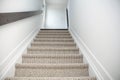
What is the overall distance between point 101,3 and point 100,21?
194 mm

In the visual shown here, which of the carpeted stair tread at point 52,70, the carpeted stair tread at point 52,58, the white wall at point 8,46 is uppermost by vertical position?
the white wall at point 8,46

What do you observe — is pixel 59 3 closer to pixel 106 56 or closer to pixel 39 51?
pixel 39 51

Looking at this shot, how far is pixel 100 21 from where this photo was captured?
165cm

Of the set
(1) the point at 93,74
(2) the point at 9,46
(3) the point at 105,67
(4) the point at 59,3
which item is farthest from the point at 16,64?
(4) the point at 59,3

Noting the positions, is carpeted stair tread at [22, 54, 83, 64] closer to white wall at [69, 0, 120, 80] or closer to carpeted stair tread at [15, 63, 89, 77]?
carpeted stair tread at [15, 63, 89, 77]

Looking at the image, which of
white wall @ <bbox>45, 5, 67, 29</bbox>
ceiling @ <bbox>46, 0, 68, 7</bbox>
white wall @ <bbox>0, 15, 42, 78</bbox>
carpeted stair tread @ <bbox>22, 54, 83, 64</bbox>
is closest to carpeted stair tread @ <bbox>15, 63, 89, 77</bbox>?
white wall @ <bbox>0, 15, 42, 78</bbox>

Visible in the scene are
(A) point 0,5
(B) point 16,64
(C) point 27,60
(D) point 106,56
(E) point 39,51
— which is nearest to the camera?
(D) point 106,56

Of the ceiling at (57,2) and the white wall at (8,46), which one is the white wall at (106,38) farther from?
the ceiling at (57,2)

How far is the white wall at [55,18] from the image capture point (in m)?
8.11

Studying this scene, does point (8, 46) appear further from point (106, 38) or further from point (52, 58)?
point (106, 38)

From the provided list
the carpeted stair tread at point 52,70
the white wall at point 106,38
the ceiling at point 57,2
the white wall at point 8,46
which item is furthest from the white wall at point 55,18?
the white wall at point 106,38

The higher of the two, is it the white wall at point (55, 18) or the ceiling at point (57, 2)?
the ceiling at point (57, 2)

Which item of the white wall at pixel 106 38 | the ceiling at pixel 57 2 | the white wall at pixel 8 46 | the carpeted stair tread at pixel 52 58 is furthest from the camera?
the ceiling at pixel 57 2

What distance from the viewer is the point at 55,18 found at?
8.20 meters
